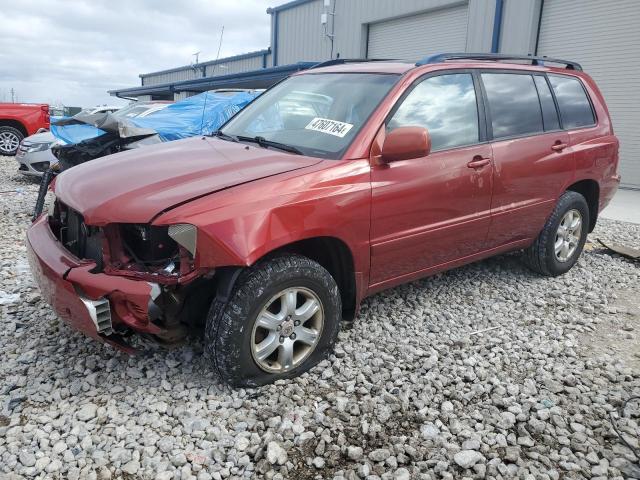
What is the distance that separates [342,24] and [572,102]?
1255 centimetres

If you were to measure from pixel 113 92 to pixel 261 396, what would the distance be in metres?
32.8

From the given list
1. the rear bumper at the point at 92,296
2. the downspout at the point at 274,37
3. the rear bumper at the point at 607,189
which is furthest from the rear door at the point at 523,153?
the downspout at the point at 274,37

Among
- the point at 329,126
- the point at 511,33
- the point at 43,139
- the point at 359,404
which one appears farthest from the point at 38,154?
the point at 511,33

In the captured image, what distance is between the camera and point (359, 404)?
8.89ft

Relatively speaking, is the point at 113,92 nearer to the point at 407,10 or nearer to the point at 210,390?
the point at 407,10

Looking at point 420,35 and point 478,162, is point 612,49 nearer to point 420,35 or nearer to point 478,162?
point 420,35

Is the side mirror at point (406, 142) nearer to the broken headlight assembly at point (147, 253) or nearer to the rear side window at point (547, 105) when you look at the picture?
the broken headlight assembly at point (147, 253)

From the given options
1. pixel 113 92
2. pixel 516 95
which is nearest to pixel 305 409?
pixel 516 95

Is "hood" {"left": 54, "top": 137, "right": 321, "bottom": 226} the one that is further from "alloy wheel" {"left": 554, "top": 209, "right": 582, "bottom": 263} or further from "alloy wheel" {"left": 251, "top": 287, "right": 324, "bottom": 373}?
"alloy wheel" {"left": 554, "top": 209, "right": 582, "bottom": 263}

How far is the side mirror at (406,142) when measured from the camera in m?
2.92

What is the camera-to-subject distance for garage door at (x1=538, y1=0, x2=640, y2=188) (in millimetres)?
9906

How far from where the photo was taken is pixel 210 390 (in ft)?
9.16

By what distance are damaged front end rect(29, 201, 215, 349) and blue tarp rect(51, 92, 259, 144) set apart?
418 cm

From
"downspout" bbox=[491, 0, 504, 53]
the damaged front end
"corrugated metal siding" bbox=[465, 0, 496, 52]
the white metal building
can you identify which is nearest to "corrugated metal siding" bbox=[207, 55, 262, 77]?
the white metal building
